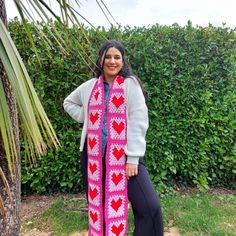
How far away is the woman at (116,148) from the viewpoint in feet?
6.50

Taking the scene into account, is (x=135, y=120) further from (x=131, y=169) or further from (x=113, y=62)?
(x=113, y=62)

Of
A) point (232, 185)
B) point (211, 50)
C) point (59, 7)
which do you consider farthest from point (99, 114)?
point (232, 185)

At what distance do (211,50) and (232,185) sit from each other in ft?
5.93

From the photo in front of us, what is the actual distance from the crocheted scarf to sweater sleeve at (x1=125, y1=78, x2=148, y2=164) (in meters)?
0.05

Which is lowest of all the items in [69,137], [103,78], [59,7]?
[69,137]

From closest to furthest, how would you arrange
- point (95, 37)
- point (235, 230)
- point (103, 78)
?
point (103, 78) < point (235, 230) < point (95, 37)

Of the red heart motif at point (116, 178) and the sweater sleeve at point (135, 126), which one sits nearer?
the sweater sleeve at point (135, 126)

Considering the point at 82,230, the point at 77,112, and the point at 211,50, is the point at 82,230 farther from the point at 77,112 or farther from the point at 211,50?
the point at 211,50

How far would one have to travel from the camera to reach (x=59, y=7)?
4.73 ft

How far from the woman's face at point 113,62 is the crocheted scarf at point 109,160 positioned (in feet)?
0.22

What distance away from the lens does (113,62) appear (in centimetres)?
204

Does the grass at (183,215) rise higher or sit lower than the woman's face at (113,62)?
lower

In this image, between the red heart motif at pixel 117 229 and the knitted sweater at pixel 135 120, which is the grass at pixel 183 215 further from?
the knitted sweater at pixel 135 120

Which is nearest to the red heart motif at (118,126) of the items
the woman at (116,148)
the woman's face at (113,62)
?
the woman at (116,148)
